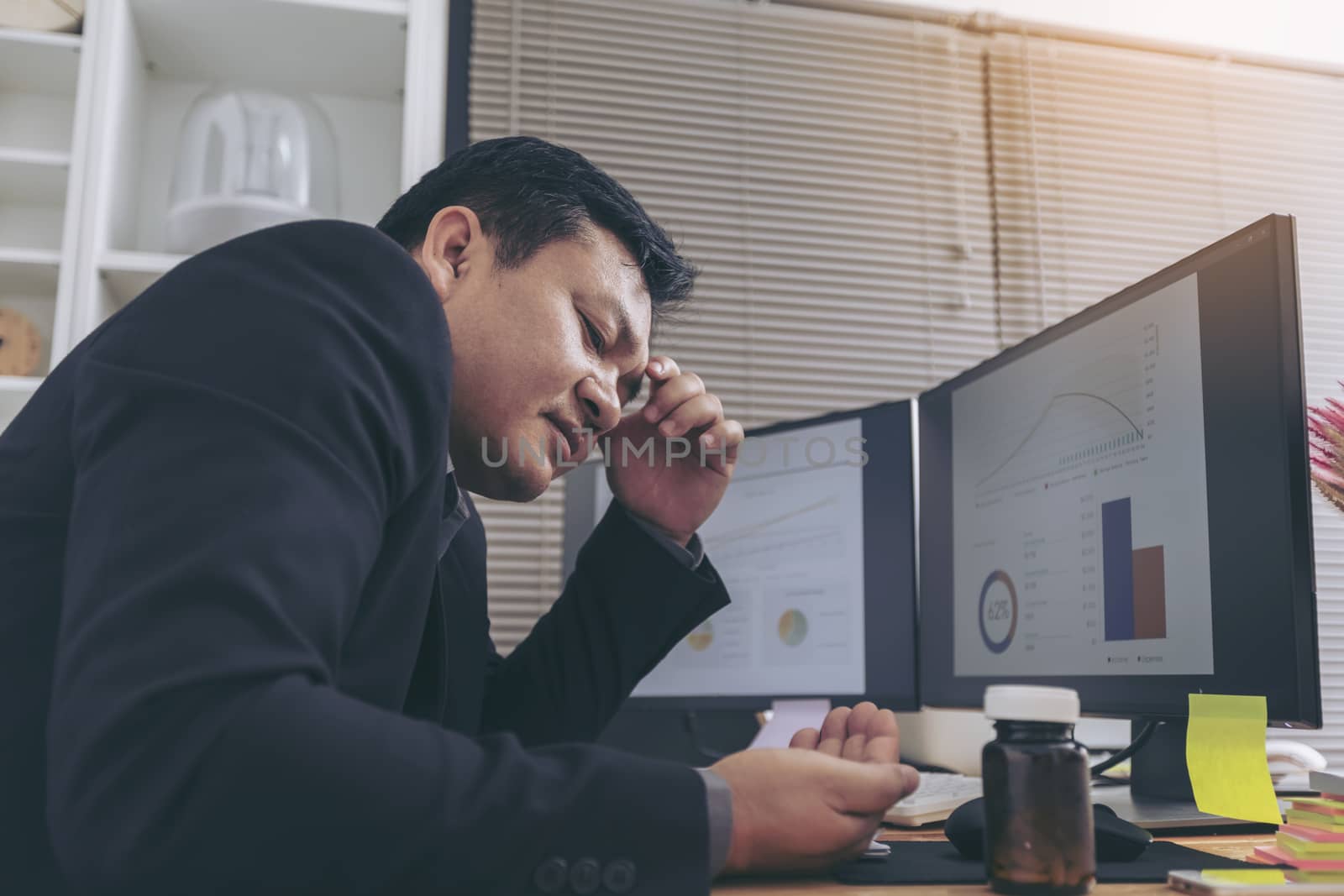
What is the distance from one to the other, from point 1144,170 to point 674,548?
1.87 m

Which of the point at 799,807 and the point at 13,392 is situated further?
the point at 13,392

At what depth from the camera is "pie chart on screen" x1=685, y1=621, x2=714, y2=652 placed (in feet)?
5.41

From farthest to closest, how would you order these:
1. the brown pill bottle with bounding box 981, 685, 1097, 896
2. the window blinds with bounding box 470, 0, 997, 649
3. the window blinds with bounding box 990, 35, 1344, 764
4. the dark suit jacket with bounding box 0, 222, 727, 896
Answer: the window blinds with bounding box 990, 35, 1344, 764
the window blinds with bounding box 470, 0, 997, 649
the brown pill bottle with bounding box 981, 685, 1097, 896
the dark suit jacket with bounding box 0, 222, 727, 896

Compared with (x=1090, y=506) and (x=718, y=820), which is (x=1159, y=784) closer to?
(x=1090, y=506)

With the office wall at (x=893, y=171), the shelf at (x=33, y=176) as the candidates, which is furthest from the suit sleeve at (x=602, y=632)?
the shelf at (x=33, y=176)

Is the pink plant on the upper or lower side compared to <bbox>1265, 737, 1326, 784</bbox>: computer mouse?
upper

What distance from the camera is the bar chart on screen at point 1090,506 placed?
98cm

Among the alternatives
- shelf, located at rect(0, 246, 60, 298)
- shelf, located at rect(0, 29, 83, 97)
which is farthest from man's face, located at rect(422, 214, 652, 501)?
shelf, located at rect(0, 29, 83, 97)

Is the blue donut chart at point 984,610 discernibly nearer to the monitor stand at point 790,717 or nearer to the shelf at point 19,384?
the monitor stand at point 790,717

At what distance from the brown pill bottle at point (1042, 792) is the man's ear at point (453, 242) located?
25.3 inches

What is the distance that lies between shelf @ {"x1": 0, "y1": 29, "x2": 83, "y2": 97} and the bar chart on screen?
1726 millimetres

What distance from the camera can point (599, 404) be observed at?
1041 mm

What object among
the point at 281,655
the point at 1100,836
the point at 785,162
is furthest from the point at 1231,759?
the point at 785,162

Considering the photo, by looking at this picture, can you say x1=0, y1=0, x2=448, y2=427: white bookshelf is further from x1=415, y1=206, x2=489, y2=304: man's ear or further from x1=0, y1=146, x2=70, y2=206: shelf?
x1=415, y1=206, x2=489, y2=304: man's ear
